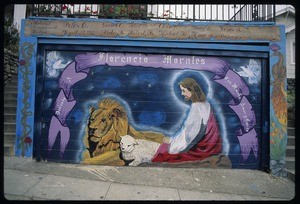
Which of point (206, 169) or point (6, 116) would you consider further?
point (6, 116)

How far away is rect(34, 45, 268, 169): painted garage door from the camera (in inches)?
225

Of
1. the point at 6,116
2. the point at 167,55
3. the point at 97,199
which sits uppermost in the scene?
the point at 167,55

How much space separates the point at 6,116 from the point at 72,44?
258 cm

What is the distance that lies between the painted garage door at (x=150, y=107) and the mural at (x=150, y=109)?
0.02 meters

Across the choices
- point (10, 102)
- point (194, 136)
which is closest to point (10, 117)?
point (10, 102)

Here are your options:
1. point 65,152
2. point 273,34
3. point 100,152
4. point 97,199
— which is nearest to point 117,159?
point 100,152

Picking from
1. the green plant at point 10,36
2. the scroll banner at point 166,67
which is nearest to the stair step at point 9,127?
the scroll banner at point 166,67

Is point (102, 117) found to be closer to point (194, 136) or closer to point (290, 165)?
point (194, 136)

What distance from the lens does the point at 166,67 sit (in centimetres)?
584

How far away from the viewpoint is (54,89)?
229 inches

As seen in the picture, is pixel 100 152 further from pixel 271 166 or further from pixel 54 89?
pixel 271 166

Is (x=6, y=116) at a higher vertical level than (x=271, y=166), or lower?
higher

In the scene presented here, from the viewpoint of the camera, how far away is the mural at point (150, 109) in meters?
5.71

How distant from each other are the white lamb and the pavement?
0.70 feet
